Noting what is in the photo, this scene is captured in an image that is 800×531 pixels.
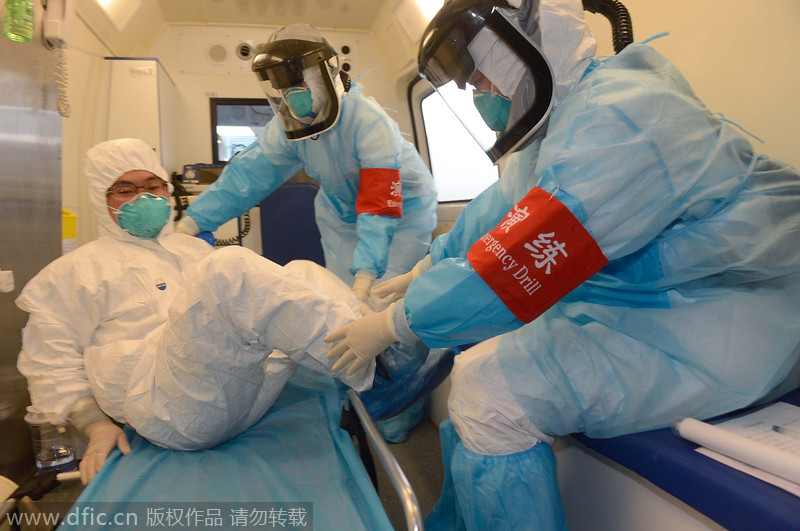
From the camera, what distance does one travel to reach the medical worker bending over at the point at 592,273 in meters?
0.89

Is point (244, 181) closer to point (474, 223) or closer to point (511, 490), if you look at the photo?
point (474, 223)

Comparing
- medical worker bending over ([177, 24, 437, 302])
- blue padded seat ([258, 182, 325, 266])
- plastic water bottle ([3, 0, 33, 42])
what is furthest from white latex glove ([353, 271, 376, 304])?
plastic water bottle ([3, 0, 33, 42])

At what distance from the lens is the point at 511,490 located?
1.03 meters

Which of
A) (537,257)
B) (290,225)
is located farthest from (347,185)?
(537,257)

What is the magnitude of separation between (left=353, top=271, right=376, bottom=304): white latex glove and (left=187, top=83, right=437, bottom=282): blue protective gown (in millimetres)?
21

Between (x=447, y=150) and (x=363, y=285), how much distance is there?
185 cm

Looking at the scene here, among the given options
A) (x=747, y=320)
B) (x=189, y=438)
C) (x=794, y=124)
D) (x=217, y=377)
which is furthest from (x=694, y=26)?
(x=189, y=438)

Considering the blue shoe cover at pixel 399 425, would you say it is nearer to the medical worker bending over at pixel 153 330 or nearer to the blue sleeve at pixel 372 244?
the blue sleeve at pixel 372 244

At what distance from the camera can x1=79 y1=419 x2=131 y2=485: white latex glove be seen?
1181mm

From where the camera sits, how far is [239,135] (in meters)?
3.78

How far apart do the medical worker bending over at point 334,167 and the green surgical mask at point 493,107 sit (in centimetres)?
82

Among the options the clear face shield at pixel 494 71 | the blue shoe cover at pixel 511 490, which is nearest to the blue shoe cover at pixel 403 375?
the blue shoe cover at pixel 511 490

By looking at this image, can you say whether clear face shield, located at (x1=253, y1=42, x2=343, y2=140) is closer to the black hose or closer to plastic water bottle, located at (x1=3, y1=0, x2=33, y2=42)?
plastic water bottle, located at (x1=3, y1=0, x2=33, y2=42)

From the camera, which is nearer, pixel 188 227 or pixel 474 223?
pixel 474 223
